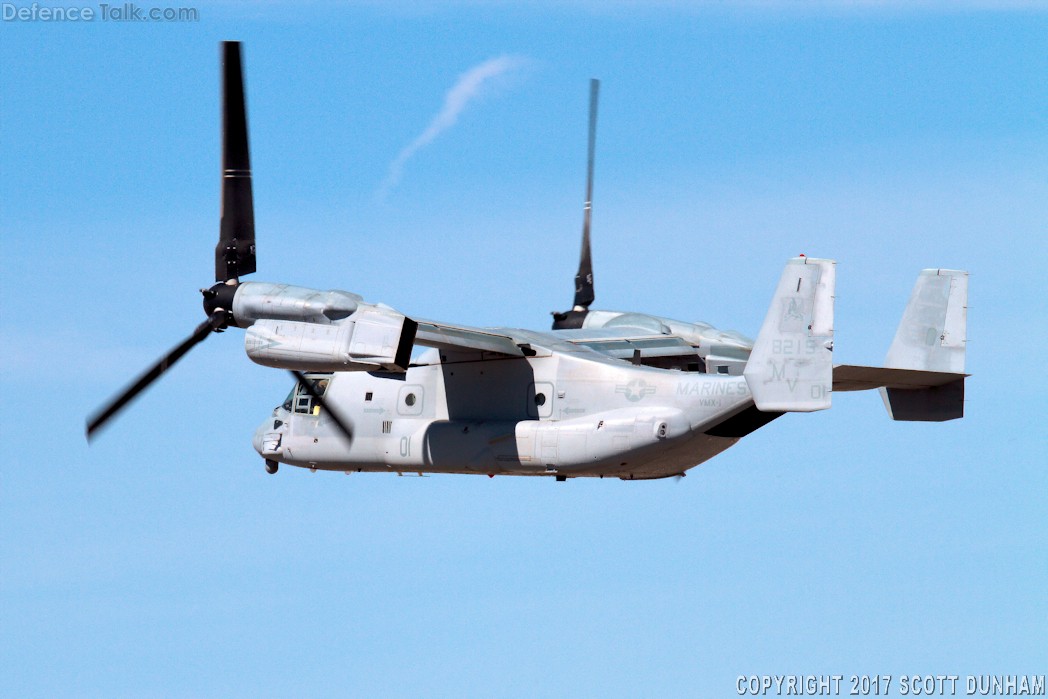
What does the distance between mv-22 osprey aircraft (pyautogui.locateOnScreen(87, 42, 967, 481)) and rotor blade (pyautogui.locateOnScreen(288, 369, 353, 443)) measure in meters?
0.04

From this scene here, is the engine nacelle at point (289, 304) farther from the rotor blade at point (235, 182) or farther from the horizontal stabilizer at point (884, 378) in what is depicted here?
the horizontal stabilizer at point (884, 378)

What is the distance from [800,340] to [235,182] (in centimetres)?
1106

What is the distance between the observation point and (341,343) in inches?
1188

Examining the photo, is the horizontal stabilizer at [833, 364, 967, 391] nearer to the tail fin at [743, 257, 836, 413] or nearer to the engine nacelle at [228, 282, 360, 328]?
the tail fin at [743, 257, 836, 413]

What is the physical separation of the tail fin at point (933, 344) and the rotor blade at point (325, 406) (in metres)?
9.81

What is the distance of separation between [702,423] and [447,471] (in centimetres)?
507

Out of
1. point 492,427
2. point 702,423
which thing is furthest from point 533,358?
point 702,423

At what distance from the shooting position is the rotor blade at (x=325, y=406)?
34406mm

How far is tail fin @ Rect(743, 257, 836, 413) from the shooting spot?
94.8 ft

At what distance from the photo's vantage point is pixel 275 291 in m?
31.9

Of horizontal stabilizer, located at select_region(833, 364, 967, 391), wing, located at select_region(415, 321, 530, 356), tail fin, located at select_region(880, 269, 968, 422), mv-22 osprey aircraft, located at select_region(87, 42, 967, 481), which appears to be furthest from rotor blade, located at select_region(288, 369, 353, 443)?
tail fin, located at select_region(880, 269, 968, 422)

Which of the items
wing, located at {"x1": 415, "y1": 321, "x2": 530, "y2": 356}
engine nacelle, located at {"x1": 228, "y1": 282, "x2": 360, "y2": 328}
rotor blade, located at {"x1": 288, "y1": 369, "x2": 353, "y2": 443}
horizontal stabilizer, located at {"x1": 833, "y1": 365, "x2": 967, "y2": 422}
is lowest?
rotor blade, located at {"x1": 288, "y1": 369, "x2": 353, "y2": 443}

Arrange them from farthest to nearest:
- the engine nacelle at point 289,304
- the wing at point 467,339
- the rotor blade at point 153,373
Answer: the rotor blade at point 153,373 < the wing at point 467,339 < the engine nacelle at point 289,304

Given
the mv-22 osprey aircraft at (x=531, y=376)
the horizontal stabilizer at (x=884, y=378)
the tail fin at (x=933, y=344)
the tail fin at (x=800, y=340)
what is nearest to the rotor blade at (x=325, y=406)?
the mv-22 osprey aircraft at (x=531, y=376)
